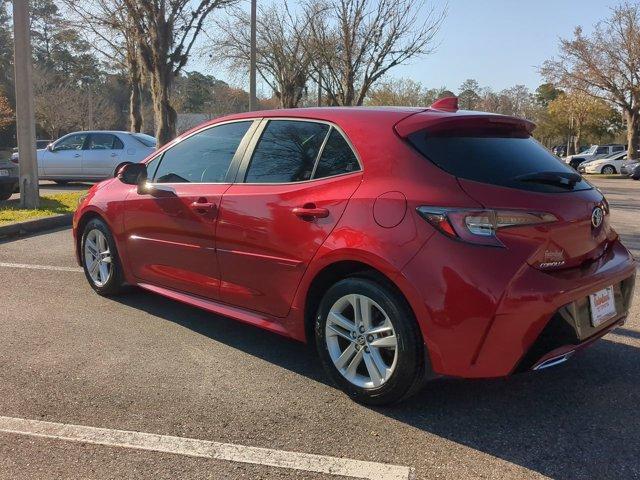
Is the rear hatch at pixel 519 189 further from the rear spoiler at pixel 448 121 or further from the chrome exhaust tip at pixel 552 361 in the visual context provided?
the chrome exhaust tip at pixel 552 361

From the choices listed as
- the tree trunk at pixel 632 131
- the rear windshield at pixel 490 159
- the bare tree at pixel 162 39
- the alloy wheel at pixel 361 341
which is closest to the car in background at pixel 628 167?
the tree trunk at pixel 632 131

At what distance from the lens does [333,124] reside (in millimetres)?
3568

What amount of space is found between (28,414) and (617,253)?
3.42 m

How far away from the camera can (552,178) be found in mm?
3180

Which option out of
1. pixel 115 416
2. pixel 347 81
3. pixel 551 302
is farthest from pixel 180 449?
pixel 347 81

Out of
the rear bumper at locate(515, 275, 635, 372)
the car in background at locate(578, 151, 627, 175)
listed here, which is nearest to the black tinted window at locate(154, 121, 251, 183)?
the rear bumper at locate(515, 275, 635, 372)

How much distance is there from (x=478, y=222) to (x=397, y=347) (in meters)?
0.76

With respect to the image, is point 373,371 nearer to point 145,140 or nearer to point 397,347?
point 397,347

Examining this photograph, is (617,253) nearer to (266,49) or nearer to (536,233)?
(536,233)

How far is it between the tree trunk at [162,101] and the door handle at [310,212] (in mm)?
14239

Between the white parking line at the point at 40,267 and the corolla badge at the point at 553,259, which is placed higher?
the corolla badge at the point at 553,259

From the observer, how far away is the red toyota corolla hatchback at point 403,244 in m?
2.83

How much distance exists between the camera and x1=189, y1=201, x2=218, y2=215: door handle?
3.98 m

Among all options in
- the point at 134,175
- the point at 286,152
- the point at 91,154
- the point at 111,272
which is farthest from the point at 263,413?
the point at 91,154
